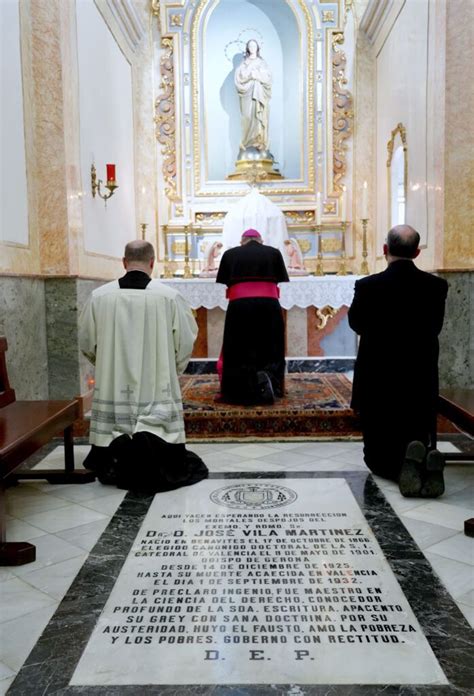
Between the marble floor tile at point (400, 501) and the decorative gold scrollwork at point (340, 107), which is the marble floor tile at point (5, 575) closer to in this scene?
the marble floor tile at point (400, 501)

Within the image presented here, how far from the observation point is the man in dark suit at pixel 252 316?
6133 mm

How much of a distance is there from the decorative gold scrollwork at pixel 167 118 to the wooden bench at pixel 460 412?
20.9ft

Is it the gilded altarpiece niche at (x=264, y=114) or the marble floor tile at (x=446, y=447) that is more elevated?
the gilded altarpiece niche at (x=264, y=114)

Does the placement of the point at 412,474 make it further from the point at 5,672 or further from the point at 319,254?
the point at 319,254

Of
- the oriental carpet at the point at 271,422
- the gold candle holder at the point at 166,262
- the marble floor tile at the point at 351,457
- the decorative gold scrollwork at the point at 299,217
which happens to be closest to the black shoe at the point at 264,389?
the oriental carpet at the point at 271,422

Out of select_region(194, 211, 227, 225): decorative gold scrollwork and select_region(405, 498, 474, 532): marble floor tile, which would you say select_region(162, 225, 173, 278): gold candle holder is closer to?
select_region(194, 211, 227, 225): decorative gold scrollwork

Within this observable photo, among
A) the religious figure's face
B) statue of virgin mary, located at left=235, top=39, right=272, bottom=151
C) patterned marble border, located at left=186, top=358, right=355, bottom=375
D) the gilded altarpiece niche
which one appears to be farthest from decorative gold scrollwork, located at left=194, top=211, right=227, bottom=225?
patterned marble border, located at left=186, top=358, right=355, bottom=375

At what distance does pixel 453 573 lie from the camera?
9.58ft

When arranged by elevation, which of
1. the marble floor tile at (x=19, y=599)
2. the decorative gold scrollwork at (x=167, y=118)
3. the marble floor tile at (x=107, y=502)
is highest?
the decorative gold scrollwork at (x=167, y=118)

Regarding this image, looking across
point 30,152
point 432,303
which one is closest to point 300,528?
point 432,303

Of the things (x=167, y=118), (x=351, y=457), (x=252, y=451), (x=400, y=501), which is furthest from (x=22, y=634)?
(x=167, y=118)

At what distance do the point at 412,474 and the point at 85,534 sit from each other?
1.92 metres

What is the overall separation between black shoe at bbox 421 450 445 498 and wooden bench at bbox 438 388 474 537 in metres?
0.26

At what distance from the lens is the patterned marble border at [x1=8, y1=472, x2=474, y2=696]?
207 centimetres
